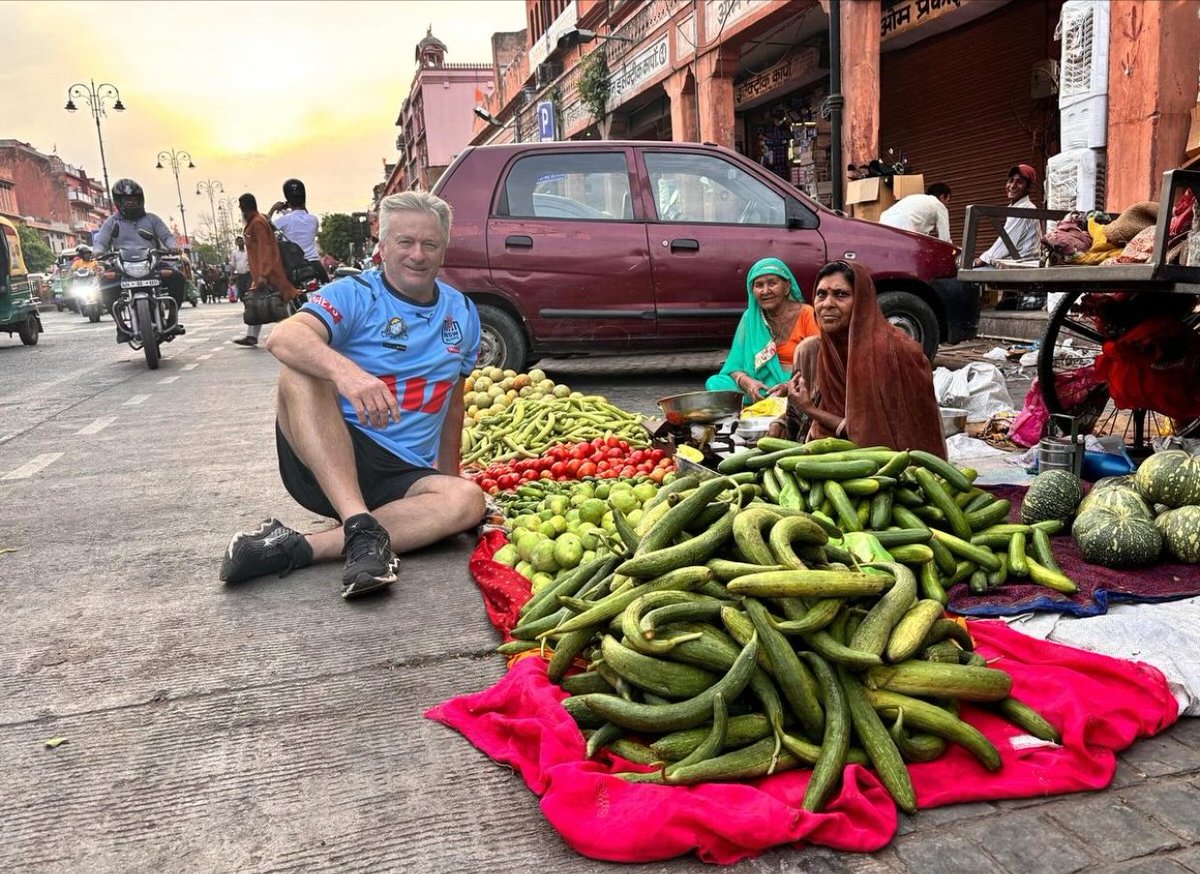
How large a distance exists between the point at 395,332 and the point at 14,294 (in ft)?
51.8

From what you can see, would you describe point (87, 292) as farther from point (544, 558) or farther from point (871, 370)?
point (871, 370)

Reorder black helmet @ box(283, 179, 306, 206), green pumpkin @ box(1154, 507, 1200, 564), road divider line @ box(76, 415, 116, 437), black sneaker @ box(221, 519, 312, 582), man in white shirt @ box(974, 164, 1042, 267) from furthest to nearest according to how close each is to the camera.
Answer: black helmet @ box(283, 179, 306, 206), man in white shirt @ box(974, 164, 1042, 267), road divider line @ box(76, 415, 116, 437), black sneaker @ box(221, 519, 312, 582), green pumpkin @ box(1154, 507, 1200, 564)

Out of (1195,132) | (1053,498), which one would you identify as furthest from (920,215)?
(1053,498)

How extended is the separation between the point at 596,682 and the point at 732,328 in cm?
621

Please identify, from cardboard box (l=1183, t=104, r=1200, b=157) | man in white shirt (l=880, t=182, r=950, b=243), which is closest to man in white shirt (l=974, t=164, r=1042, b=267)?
man in white shirt (l=880, t=182, r=950, b=243)

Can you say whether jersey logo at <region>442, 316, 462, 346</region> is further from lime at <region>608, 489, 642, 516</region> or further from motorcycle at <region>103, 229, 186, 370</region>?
motorcycle at <region>103, 229, 186, 370</region>

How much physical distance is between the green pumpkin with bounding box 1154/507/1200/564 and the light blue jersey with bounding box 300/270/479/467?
Answer: 3.10 meters

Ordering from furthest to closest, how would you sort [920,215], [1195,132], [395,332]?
[920,215] < [1195,132] < [395,332]

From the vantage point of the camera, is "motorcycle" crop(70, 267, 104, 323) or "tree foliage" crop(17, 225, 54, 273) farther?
"tree foliage" crop(17, 225, 54, 273)

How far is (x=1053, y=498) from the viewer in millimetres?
3957

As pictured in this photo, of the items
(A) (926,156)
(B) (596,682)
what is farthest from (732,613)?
(A) (926,156)

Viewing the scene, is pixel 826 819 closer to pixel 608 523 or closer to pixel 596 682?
pixel 596 682

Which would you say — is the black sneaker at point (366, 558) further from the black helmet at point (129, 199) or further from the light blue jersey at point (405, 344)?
the black helmet at point (129, 199)

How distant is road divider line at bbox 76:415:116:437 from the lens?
7.52 m
